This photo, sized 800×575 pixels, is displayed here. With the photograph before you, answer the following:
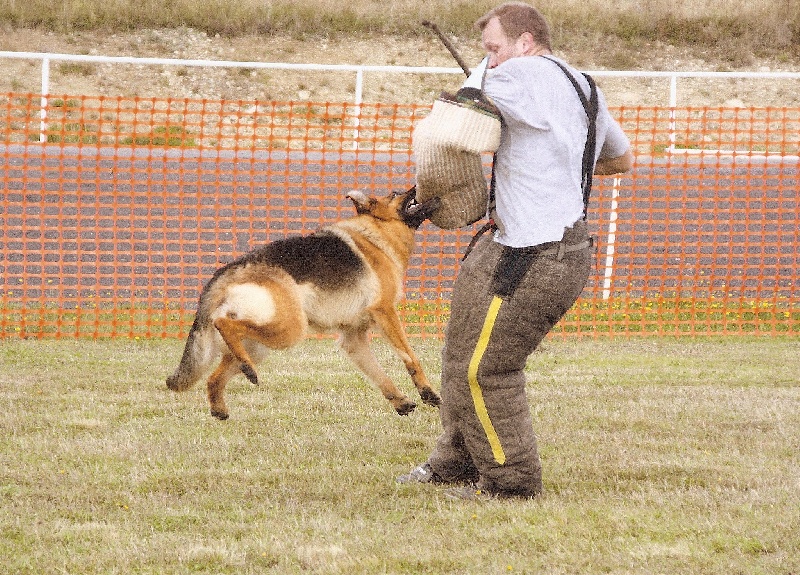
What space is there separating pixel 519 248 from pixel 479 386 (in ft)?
1.87

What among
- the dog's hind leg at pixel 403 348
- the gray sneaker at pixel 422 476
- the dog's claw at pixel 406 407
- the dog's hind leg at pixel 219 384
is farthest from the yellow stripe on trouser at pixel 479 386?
the dog's hind leg at pixel 219 384

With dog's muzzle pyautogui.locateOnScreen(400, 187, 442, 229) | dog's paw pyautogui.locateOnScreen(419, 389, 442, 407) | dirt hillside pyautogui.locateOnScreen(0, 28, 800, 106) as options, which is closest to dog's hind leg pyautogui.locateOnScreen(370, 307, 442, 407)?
dog's paw pyautogui.locateOnScreen(419, 389, 442, 407)

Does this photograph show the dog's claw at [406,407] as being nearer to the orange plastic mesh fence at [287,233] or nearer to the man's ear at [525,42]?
the man's ear at [525,42]

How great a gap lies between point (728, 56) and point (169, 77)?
1215cm

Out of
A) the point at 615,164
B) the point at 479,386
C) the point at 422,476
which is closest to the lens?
the point at 479,386

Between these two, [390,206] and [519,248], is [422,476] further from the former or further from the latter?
[390,206]

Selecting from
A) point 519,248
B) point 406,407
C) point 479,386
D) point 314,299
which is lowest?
point 406,407

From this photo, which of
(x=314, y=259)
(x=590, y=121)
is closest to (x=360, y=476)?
(x=314, y=259)

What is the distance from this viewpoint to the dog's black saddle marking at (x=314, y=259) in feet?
17.6

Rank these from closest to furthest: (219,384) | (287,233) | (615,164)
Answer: (615,164) → (219,384) → (287,233)

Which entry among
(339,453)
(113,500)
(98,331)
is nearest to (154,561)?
(113,500)

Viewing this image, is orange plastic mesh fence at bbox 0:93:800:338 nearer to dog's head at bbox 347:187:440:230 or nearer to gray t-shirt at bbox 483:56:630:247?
dog's head at bbox 347:187:440:230

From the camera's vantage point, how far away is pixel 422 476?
508 centimetres

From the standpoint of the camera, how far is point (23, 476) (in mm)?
5008
